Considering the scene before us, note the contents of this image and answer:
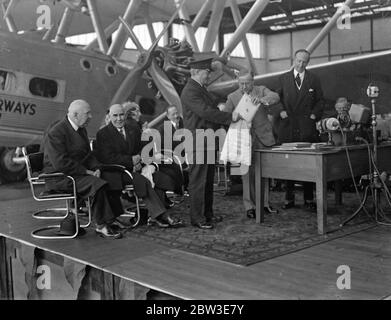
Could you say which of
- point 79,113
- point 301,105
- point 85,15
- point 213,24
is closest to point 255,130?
point 301,105

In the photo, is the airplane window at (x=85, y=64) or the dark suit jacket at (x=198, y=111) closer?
the dark suit jacket at (x=198, y=111)

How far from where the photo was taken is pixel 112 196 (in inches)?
178

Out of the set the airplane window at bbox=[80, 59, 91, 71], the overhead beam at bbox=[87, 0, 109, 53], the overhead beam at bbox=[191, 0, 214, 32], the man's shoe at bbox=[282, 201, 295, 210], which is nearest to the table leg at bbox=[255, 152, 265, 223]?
the man's shoe at bbox=[282, 201, 295, 210]

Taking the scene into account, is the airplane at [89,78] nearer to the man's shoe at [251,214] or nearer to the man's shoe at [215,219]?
the man's shoe at [251,214]

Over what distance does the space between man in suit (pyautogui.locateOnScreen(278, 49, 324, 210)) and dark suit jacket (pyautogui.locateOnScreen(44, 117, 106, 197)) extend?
2247 millimetres

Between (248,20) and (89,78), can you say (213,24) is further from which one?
(89,78)

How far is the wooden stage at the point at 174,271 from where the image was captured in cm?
269

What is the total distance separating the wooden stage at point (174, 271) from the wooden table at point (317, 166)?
51cm

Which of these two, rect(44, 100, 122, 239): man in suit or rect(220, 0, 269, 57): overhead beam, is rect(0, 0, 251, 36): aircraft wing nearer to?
rect(220, 0, 269, 57): overhead beam

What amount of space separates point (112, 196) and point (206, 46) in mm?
8238

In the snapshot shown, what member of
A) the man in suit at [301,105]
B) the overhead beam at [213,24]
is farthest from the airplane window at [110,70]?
the man in suit at [301,105]

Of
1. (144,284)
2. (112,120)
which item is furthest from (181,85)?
(144,284)

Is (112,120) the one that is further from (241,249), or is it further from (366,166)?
(366,166)

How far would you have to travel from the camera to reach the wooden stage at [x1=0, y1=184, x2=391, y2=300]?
2.69 meters
